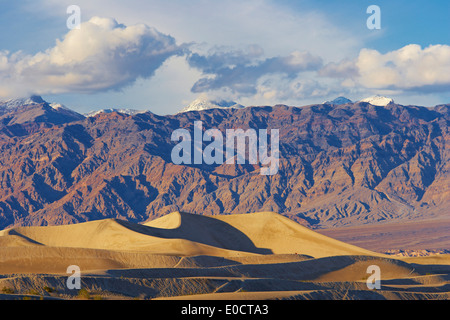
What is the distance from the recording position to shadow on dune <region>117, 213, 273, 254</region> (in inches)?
4018

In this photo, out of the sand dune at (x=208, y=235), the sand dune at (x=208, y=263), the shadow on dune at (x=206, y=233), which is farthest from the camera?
the shadow on dune at (x=206, y=233)

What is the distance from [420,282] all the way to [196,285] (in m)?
27.5

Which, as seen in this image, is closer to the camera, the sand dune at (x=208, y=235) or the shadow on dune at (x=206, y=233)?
the sand dune at (x=208, y=235)

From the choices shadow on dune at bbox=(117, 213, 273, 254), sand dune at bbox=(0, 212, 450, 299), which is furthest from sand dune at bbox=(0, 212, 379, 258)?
sand dune at bbox=(0, 212, 450, 299)

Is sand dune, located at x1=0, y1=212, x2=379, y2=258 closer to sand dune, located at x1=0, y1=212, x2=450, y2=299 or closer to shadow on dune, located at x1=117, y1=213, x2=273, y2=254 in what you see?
shadow on dune, located at x1=117, y1=213, x2=273, y2=254

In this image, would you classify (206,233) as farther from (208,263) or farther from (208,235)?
(208,263)

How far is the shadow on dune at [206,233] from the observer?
10206cm

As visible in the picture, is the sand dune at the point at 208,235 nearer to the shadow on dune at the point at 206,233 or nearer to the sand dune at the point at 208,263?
the shadow on dune at the point at 206,233

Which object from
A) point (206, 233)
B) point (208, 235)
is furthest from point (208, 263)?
point (206, 233)

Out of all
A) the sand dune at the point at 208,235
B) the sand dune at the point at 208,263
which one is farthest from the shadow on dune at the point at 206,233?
the sand dune at the point at 208,263

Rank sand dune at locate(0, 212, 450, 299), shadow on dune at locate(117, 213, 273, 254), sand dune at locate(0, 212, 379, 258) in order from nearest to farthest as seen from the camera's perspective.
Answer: sand dune at locate(0, 212, 450, 299), sand dune at locate(0, 212, 379, 258), shadow on dune at locate(117, 213, 273, 254)
